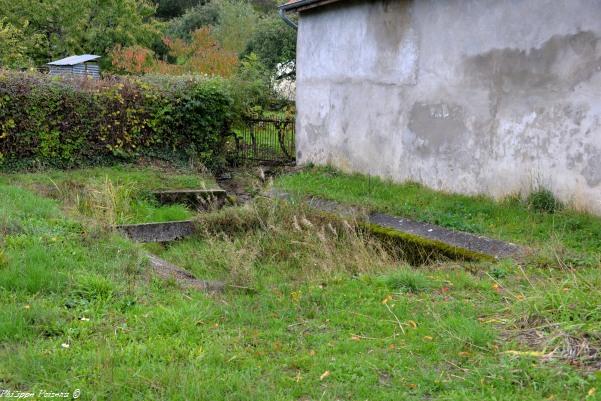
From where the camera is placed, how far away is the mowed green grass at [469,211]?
7.59 metres

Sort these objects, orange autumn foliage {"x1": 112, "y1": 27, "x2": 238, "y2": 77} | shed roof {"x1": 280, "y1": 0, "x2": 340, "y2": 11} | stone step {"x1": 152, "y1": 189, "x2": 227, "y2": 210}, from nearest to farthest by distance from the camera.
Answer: stone step {"x1": 152, "y1": 189, "x2": 227, "y2": 210} < shed roof {"x1": 280, "y1": 0, "x2": 340, "y2": 11} < orange autumn foliage {"x1": 112, "y1": 27, "x2": 238, "y2": 77}

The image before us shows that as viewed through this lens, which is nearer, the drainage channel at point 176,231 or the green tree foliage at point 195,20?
the drainage channel at point 176,231

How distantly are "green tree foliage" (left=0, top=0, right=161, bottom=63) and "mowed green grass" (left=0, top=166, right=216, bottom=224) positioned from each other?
57.8 ft

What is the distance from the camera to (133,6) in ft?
98.0

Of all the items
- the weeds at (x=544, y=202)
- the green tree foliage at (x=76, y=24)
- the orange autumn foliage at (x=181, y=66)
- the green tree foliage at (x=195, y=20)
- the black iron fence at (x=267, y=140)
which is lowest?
the weeds at (x=544, y=202)

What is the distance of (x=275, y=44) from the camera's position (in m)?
23.5

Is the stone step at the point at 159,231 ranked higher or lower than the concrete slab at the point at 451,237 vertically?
lower

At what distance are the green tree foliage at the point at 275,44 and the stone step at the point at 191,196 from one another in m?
12.2

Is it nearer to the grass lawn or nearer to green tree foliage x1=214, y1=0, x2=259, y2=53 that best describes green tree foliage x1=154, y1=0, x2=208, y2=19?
green tree foliage x1=214, y1=0, x2=259, y2=53

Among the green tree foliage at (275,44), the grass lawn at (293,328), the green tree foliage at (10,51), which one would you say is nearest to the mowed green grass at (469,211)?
the grass lawn at (293,328)

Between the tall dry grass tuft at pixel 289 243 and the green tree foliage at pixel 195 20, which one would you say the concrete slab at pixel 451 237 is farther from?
the green tree foliage at pixel 195 20

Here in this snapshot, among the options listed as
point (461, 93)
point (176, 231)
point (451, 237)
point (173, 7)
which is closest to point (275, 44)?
point (461, 93)

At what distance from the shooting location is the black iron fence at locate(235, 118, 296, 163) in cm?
1486

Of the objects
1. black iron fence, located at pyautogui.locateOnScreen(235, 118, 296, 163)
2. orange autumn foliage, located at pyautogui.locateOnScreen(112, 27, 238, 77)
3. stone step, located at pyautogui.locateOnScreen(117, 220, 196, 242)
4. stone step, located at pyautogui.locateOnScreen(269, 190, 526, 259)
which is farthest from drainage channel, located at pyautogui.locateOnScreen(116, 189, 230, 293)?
orange autumn foliage, located at pyautogui.locateOnScreen(112, 27, 238, 77)
